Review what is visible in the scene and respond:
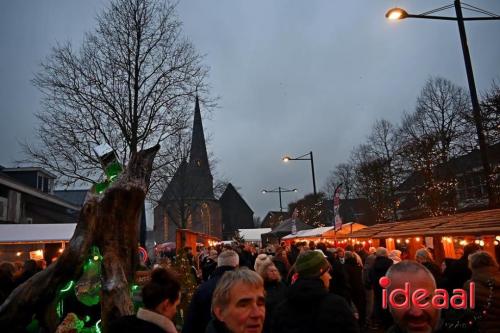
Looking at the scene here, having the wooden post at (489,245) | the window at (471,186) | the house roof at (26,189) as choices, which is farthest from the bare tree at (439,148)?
the house roof at (26,189)

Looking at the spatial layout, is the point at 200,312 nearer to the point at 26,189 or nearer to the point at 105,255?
the point at 105,255

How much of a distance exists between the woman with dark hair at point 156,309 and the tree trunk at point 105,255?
2683mm

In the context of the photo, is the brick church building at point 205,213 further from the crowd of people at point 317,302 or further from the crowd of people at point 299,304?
the crowd of people at point 299,304

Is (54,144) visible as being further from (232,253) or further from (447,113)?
(447,113)

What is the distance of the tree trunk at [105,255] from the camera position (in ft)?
17.2

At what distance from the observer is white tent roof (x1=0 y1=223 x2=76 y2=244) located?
15719mm

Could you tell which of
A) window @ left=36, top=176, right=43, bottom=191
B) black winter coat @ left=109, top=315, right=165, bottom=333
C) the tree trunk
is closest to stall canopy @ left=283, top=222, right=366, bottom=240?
the tree trunk

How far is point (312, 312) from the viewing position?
3.19 metres

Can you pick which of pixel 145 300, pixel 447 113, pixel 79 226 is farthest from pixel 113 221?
pixel 447 113

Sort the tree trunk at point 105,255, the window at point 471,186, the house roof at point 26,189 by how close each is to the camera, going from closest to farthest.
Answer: the tree trunk at point 105,255
the house roof at point 26,189
the window at point 471,186

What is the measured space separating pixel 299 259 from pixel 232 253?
5.61 feet

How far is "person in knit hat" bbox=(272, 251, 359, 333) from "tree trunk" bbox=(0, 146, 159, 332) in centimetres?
319

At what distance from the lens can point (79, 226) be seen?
6.04m

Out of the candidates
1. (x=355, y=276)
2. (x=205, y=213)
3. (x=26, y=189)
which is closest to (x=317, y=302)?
(x=355, y=276)
